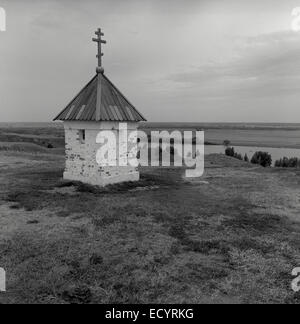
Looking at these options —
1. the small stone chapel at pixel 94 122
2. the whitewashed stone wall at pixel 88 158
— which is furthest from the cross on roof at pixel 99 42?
the whitewashed stone wall at pixel 88 158

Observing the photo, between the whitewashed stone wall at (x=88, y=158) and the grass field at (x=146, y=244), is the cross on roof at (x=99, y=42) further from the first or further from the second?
the grass field at (x=146, y=244)

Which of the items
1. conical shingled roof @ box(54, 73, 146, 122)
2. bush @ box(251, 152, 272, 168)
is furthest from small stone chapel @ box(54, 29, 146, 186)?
bush @ box(251, 152, 272, 168)

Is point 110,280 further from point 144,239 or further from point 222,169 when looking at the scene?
point 222,169

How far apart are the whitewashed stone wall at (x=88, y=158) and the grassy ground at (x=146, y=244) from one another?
0.63 meters

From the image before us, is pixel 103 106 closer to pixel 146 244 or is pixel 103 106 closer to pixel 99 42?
pixel 99 42

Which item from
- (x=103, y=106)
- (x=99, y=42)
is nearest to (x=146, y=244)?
(x=103, y=106)

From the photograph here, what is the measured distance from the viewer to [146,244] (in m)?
8.92

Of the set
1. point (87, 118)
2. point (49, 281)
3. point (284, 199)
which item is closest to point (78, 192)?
point (87, 118)

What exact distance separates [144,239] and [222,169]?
16.9m

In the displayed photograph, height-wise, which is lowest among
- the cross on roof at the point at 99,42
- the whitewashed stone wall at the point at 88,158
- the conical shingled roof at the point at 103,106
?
the whitewashed stone wall at the point at 88,158

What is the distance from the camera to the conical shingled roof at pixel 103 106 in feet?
51.7

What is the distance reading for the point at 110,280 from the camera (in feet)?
22.7

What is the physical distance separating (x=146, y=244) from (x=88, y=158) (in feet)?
25.9

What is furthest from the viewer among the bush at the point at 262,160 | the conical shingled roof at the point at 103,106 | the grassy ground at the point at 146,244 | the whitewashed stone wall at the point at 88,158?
the bush at the point at 262,160
